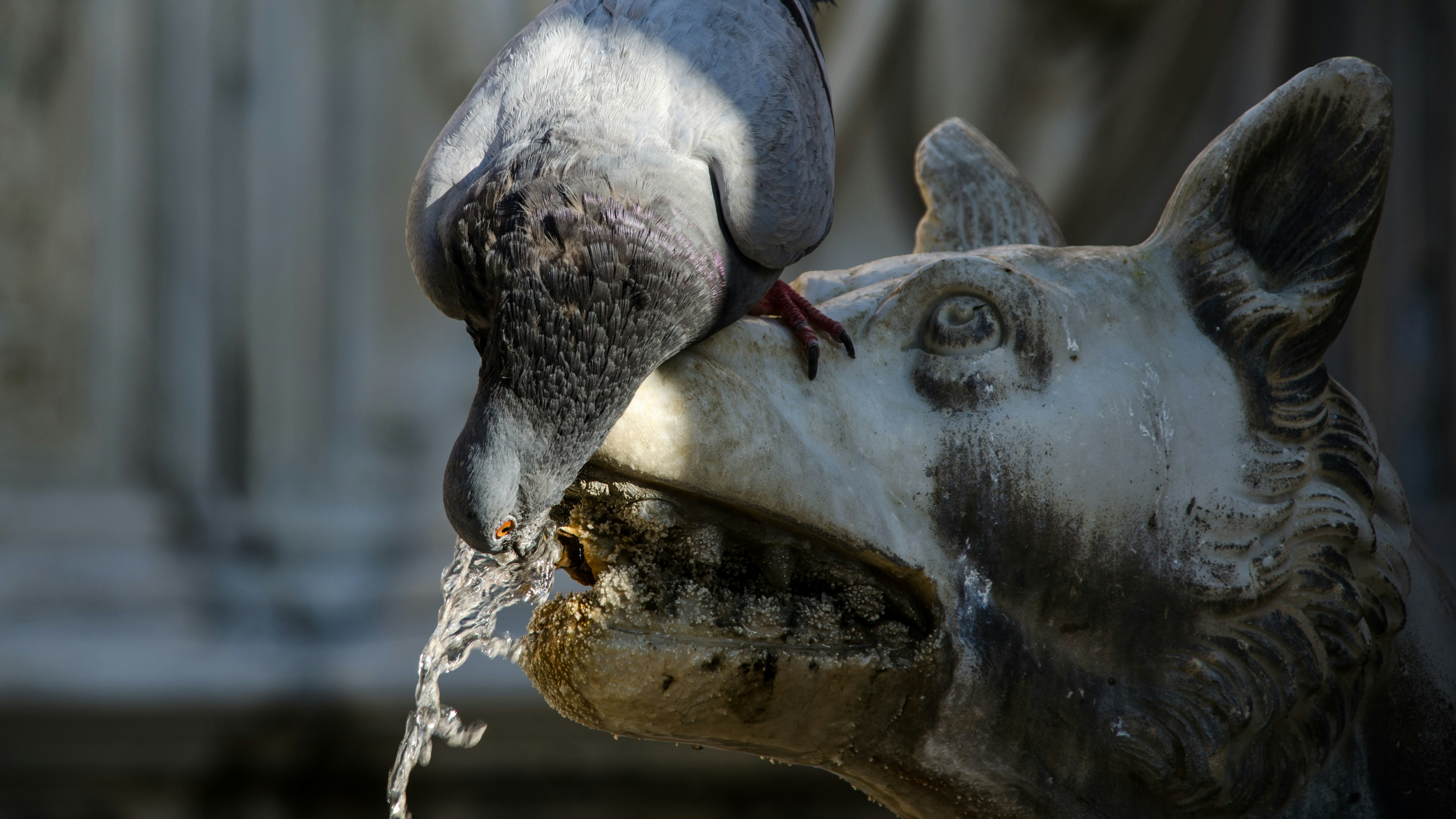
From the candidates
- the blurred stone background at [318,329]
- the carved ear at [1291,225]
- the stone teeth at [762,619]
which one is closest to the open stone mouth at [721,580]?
the stone teeth at [762,619]

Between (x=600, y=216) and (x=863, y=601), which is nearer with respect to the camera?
(x=600, y=216)

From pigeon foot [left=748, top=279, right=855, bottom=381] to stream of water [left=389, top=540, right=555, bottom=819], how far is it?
0.84 ft

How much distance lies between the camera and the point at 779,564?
79 cm

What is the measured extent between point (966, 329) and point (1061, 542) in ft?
0.56

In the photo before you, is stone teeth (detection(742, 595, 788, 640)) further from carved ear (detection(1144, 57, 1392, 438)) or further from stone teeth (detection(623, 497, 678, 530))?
carved ear (detection(1144, 57, 1392, 438))

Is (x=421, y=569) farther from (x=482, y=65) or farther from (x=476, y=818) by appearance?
(x=482, y=65)

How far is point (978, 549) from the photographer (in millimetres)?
800

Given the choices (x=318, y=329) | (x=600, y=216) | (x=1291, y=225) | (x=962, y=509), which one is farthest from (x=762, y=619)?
(x=318, y=329)

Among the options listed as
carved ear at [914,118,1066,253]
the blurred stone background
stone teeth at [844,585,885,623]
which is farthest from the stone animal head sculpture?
the blurred stone background

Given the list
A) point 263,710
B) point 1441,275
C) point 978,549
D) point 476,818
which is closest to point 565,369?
point 978,549

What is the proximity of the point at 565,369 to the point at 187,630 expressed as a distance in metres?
1.88

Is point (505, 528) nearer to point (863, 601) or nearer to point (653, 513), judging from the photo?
point (653, 513)

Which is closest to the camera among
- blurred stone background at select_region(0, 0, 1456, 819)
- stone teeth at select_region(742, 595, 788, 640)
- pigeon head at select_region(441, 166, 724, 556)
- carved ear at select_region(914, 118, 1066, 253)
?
pigeon head at select_region(441, 166, 724, 556)

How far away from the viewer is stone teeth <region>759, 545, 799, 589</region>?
788 millimetres
